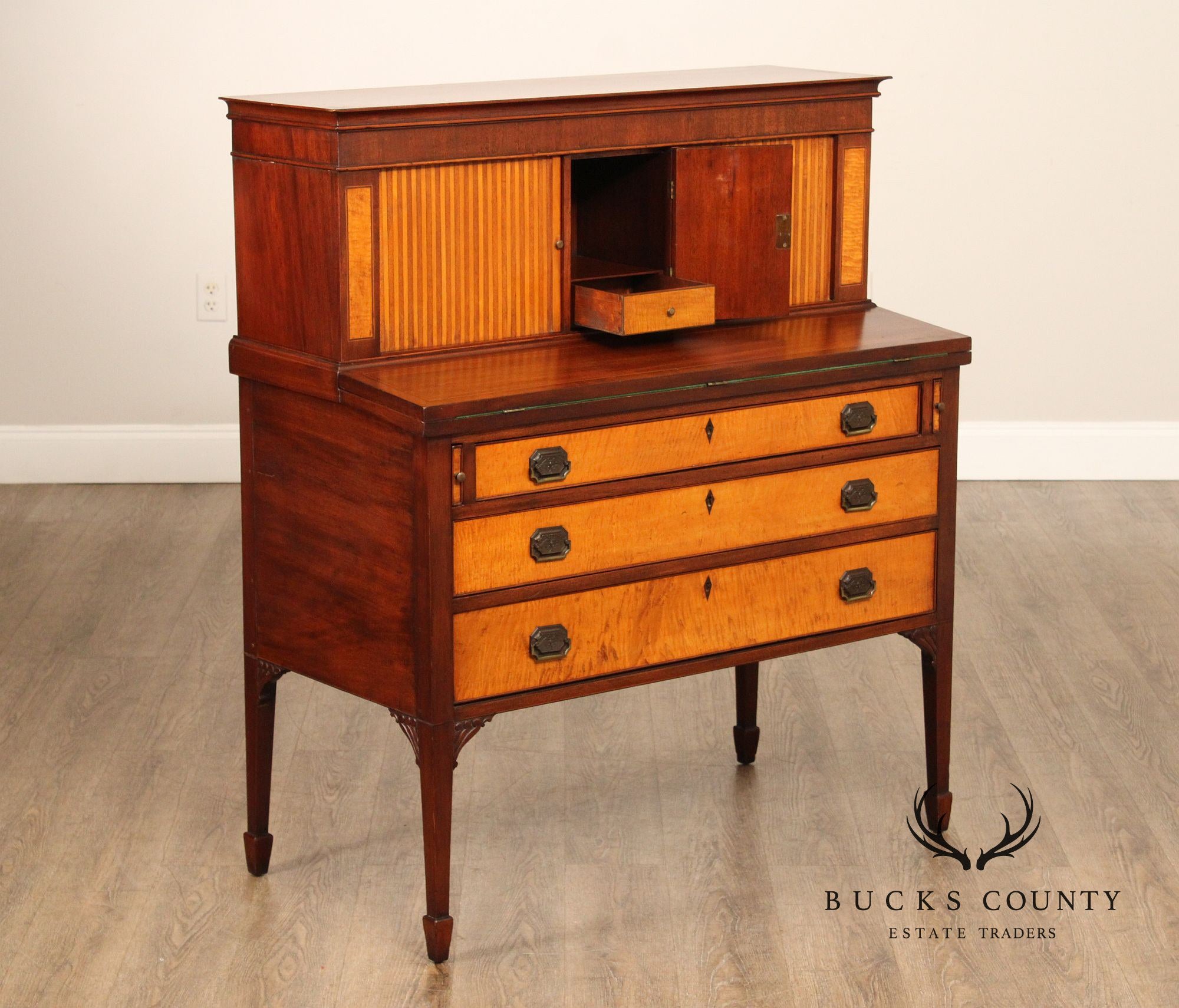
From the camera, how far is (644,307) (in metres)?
2.66

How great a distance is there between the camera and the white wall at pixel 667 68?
16.1 feet

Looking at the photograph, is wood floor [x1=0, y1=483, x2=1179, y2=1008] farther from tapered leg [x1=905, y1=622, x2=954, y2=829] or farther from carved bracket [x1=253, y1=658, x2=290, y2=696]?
carved bracket [x1=253, y1=658, x2=290, y2=696]

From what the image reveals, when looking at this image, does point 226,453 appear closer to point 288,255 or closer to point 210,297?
point 210,297

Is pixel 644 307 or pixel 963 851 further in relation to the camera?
pixel 963 851

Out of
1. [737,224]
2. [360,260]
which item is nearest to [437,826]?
[360,260]

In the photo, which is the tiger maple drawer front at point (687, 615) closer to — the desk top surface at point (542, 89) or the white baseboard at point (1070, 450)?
the desk top surface at point (542, 89)

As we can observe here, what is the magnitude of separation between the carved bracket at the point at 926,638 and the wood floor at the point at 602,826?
337 millimetres

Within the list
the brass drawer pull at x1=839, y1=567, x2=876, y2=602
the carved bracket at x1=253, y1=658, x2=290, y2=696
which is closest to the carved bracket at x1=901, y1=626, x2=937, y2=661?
the brass drawer pull at x1=839, y1=567, x2=876, y2=602

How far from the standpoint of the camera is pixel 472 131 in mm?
2551

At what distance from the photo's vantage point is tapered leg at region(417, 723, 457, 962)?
97.3 inches

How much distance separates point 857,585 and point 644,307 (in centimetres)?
56

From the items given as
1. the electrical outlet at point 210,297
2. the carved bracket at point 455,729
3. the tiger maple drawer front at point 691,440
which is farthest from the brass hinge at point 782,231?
the electrical outlet at point 210,297

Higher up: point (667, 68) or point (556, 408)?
point (667, 68)

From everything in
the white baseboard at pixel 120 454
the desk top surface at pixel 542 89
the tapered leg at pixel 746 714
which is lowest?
the tapered leg at pixel 746 714
